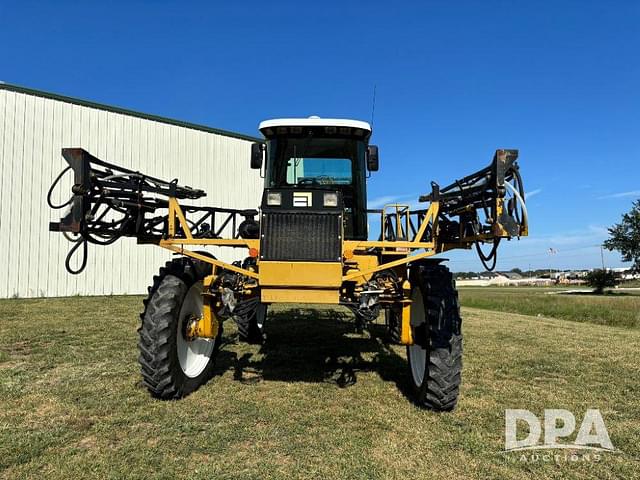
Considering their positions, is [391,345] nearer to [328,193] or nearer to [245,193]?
[328,193]

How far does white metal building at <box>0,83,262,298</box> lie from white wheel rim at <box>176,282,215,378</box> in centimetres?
1155

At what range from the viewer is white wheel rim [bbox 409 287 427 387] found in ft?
15.2

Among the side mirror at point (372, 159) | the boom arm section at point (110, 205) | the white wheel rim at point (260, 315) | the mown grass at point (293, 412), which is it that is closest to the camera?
the mown grass at point (293, 412)

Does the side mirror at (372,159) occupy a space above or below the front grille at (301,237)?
above

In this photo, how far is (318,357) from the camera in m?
6.30

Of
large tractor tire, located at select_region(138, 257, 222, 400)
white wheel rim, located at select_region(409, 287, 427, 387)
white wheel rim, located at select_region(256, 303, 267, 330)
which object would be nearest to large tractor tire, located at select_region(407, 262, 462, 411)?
white wheel rim, located at select_region(409, 287, 427, 387)

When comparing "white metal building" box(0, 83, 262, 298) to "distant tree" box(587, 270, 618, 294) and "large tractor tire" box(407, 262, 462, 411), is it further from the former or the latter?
"distant tree" box(587, 270, 618, 294)

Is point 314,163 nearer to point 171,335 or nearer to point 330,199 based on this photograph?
point 330,199

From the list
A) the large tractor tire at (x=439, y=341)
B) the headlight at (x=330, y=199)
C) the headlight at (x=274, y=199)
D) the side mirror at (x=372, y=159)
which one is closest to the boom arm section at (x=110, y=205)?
the headlight at (x=274, y=199)

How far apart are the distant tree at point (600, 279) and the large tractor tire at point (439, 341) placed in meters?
50.2

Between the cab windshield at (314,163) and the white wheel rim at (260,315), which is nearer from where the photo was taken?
the cab windshield at (314,163)

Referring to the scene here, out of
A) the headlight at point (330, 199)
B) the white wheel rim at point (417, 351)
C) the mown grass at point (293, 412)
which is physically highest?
the headlight at point (330, 199)

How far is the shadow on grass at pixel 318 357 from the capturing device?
17.4 feet

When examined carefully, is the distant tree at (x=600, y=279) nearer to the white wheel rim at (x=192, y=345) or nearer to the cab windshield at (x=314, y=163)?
the cab windshield at (x=314, y=163)
